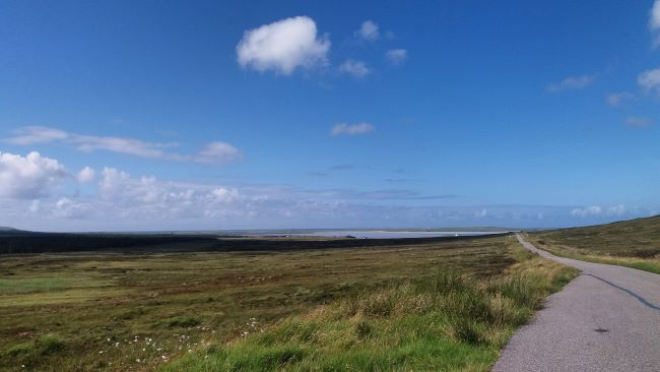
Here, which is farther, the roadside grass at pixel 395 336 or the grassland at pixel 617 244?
the grassland at pixel 617 244

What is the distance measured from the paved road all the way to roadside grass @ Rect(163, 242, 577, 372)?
43 cm

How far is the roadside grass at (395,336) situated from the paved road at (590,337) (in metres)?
0.43

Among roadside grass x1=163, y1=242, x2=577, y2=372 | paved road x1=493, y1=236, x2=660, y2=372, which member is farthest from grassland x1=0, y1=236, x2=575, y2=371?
paved road x1=493, y1=236, x2=660, y2=372

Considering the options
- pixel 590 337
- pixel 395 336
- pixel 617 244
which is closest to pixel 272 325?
pixel 395 336

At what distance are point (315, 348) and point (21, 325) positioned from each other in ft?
58.6

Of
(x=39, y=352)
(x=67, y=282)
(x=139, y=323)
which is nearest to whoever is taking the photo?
(x=39, y=352)

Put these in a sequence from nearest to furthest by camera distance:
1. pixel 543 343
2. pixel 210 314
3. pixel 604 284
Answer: pixel 543 343 → pixel 604 284 → pixel 210 314

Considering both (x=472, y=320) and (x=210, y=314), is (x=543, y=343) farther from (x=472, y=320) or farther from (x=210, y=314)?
(x=210, y=314)

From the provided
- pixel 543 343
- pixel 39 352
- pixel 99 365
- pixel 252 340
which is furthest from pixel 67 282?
pixel 543 343

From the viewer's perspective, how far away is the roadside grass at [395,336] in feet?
27.1

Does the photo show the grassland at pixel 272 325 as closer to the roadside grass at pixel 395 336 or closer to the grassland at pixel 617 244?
the roadside grass at pixel 395 336

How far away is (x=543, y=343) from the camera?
9.43 meters

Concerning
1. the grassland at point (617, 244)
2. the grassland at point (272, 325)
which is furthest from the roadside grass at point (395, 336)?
the grassland at point (617, 244)

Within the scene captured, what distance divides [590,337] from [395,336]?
12.0ft
